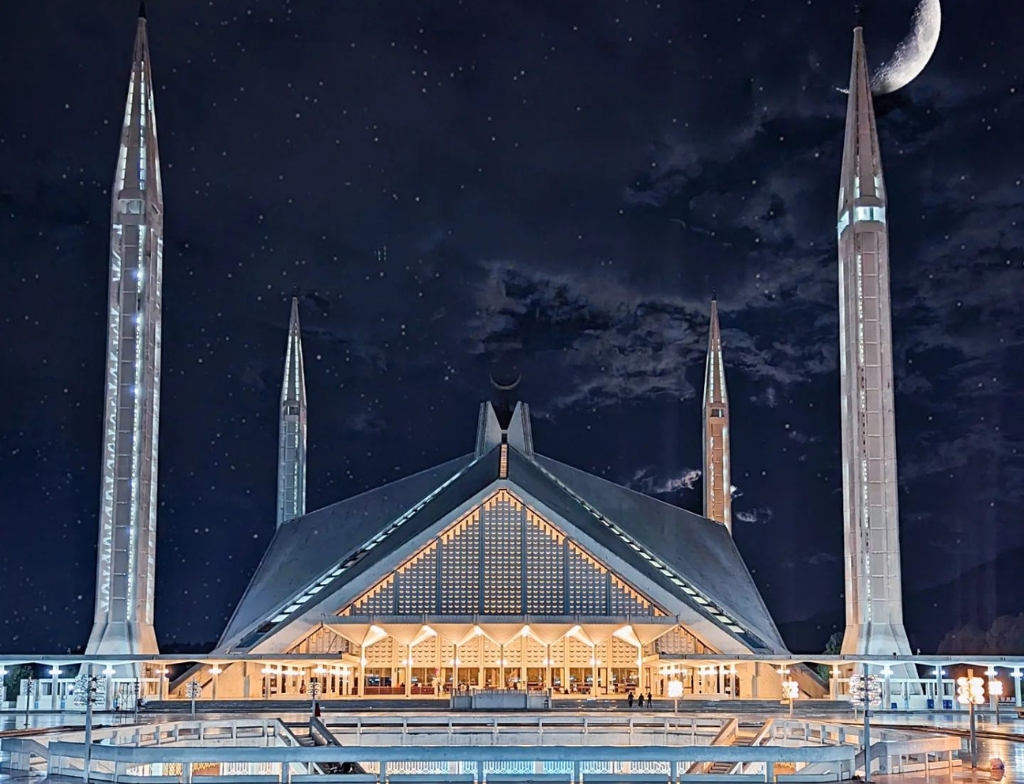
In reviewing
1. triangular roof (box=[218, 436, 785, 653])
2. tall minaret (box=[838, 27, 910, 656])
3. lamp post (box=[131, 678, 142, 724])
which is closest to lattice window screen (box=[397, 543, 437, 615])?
triangular roof (box=[218, 436, 785, 653])

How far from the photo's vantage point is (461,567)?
92.7ft

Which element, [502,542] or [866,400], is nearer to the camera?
[866,400]

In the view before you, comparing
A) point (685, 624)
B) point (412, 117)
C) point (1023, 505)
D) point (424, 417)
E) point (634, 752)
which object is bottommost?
point (634, 752)

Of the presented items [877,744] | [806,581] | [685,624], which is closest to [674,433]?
[806,581]

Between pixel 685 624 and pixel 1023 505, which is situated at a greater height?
pixel 1023 505

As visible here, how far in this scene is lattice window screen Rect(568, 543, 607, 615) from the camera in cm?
2811

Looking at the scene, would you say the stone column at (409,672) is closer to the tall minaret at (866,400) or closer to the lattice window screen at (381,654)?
the lattice window screen at (381,654)

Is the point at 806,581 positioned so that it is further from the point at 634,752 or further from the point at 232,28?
Answer: the point at 634,752

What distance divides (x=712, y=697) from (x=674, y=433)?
1866 cm

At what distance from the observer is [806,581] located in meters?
46.8

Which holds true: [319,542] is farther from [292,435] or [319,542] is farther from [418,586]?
[418,586]

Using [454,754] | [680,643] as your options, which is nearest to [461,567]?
[680,643]

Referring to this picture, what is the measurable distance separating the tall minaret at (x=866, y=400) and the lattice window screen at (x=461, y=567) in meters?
7.35

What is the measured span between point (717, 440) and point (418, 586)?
1206cm
